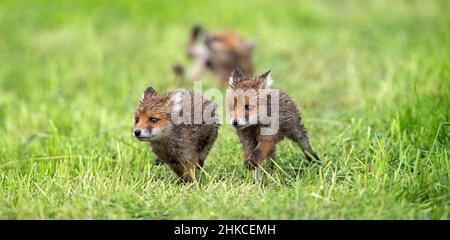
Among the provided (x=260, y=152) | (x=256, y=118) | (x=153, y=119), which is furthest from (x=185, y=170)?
(x=256, y=118)

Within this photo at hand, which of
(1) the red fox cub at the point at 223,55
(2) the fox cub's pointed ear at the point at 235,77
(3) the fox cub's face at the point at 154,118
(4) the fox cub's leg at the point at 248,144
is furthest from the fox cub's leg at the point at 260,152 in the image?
(1) the red fox cub at the point at 223,55

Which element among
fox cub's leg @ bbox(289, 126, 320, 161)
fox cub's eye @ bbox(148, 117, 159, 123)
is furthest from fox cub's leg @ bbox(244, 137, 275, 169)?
fox cub's eye @ bbox(148, 117, 159, 123)

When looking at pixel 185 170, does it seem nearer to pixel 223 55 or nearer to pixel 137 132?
pixel 137 132

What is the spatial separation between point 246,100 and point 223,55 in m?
6.05

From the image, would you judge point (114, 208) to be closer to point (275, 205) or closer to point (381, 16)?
point (275, 205)

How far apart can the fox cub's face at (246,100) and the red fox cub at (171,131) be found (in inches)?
19.6

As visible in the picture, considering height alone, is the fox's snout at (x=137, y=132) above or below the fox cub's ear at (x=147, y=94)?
below

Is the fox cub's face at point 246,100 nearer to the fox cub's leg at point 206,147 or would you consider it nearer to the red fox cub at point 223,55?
the fox cub's leg at point 206,147

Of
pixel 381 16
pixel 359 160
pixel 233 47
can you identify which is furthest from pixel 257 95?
pixel 381 16

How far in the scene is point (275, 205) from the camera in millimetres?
5309

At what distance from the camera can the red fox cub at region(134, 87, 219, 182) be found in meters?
6.47

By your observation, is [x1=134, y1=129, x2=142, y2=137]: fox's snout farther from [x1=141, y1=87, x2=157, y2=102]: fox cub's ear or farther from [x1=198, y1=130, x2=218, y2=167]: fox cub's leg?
[x1=198, y1=130, x2=218, y2=167]: fox cub's leg

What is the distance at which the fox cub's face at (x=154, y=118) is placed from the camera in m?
6.40
